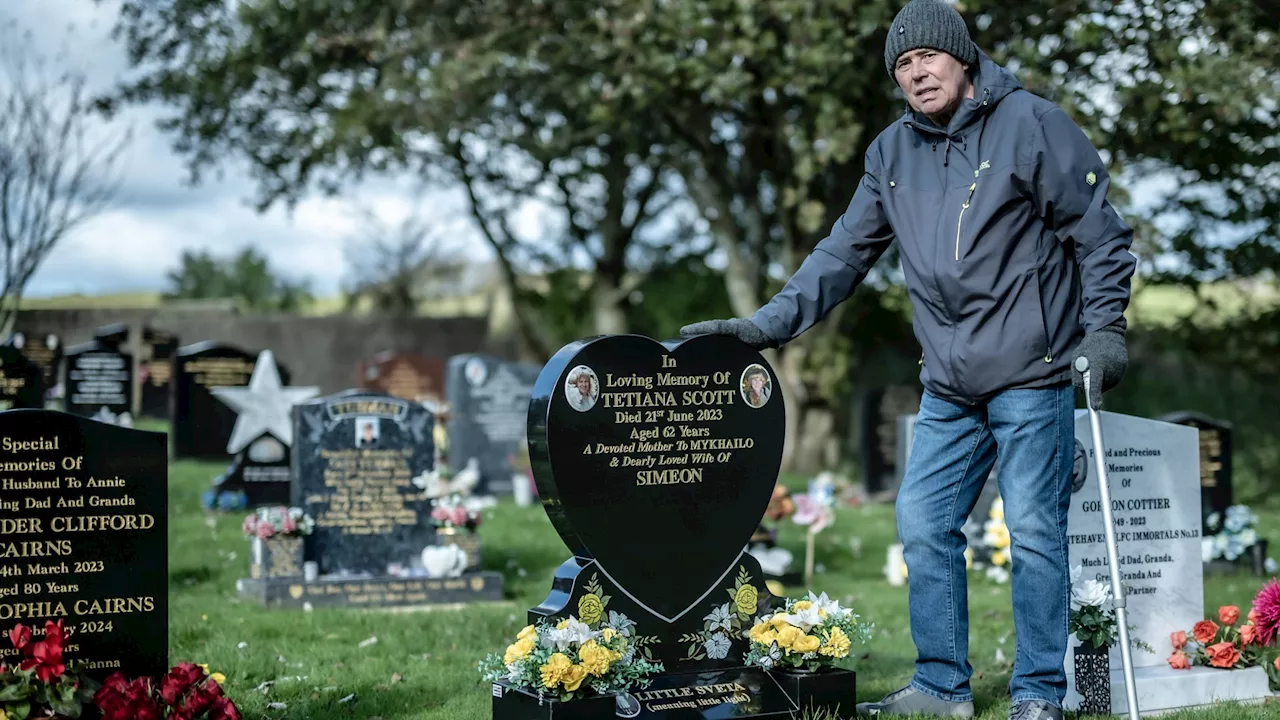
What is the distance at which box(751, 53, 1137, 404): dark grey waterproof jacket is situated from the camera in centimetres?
419

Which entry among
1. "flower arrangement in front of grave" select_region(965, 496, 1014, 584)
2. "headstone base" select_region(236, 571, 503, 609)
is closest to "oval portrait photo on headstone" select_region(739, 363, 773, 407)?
"headstone base" select_region(236, 571, 503, 609)

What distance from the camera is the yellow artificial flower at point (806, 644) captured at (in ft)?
15.3

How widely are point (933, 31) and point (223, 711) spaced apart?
3074 mm

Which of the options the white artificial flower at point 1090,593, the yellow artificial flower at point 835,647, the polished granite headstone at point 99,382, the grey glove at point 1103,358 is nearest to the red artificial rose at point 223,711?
the yellow artificial flower at point 835,647

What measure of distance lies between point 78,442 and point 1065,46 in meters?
10.6

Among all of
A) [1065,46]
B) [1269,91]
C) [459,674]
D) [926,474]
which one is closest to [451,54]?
[1065,46]

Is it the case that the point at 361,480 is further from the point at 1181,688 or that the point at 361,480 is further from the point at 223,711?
the point at 1181,688

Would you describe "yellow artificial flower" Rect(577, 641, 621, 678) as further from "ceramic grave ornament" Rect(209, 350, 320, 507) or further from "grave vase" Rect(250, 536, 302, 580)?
"ceramic grave ornament" Rect(209, 350, 320, 507)

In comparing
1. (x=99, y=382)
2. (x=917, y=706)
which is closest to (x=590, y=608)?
(x=917, y=706)

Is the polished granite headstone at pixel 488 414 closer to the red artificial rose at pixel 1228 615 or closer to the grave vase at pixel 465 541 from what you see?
the grave vase at pixel 465 541

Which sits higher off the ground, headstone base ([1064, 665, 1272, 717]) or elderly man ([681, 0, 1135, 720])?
elderly man ([681, 0, 1135, 720])

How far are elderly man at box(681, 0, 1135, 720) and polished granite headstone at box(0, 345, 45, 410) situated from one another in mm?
10834

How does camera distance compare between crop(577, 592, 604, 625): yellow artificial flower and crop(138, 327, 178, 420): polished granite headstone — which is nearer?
crop(577, 592, 604, 625): yellow artificial flower

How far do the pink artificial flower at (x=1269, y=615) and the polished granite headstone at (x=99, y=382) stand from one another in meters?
12.5
